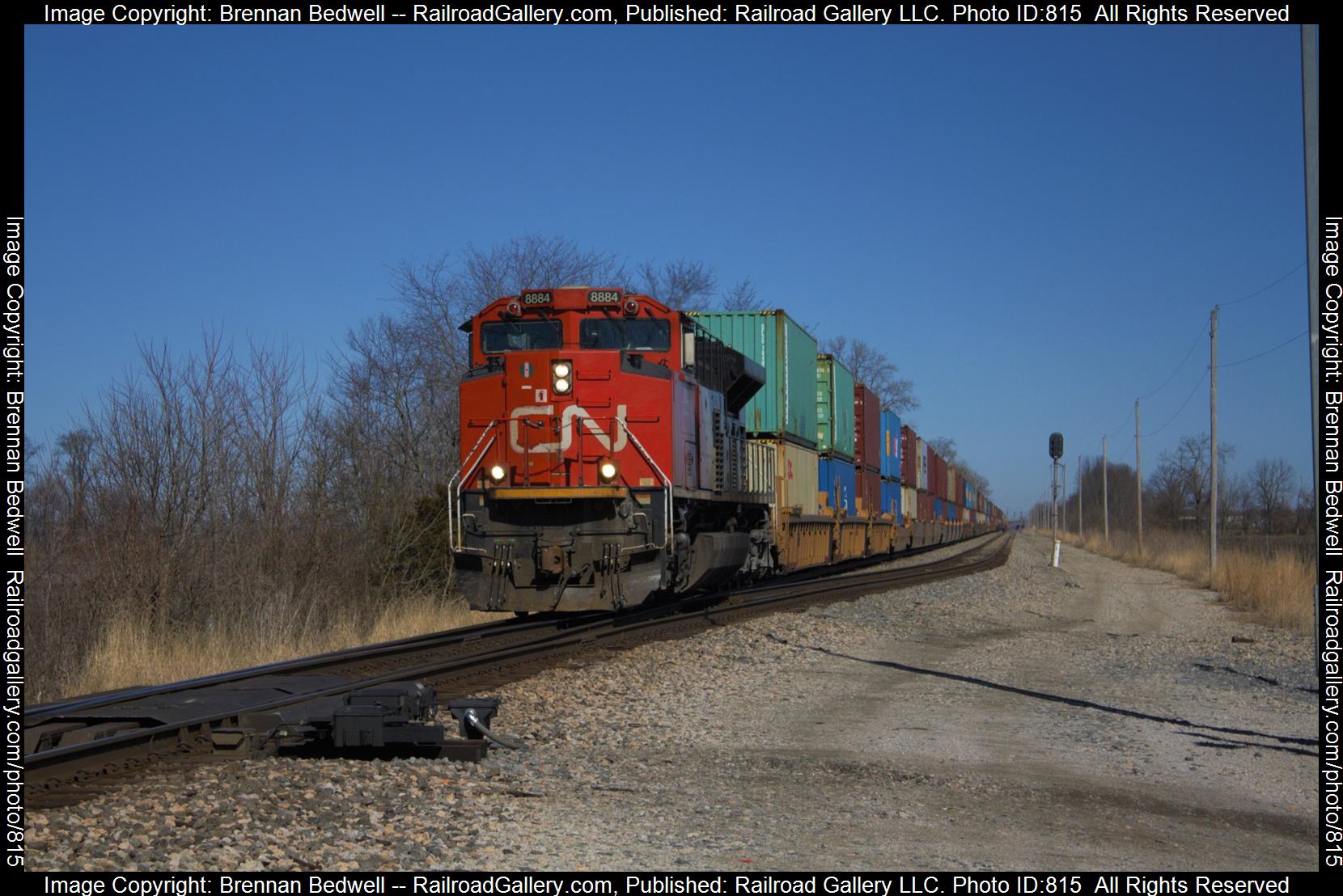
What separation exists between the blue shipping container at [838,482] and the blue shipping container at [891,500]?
4.59 m

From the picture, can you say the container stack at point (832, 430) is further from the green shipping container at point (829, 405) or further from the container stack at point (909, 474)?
the container stack at point (909, 474)

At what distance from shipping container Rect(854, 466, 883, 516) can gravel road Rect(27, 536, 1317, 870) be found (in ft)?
48.0

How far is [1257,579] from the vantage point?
22109mm

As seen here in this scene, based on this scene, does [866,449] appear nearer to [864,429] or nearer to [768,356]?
[864,429]

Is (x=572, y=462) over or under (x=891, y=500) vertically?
over

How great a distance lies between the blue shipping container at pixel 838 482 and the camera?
74.3ft

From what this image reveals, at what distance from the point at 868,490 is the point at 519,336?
16.1m

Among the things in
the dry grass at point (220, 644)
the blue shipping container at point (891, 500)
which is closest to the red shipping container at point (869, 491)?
the blue shipping container at point (891, 500)

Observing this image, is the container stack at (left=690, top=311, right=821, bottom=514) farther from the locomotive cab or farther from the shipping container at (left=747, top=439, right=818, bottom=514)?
the locomotive cab

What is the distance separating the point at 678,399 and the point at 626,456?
926mm

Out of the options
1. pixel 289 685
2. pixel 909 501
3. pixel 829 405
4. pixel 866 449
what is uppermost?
pixel 829 405

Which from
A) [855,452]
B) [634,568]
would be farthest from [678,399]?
[855,452]

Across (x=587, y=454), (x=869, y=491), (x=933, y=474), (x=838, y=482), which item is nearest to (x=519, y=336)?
(x=587, y=454)

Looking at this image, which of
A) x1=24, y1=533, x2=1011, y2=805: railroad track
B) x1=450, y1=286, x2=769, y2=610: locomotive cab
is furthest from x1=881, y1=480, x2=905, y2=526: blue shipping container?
x1=450, y1=286, x2=769, y2=610: locomotive cab
